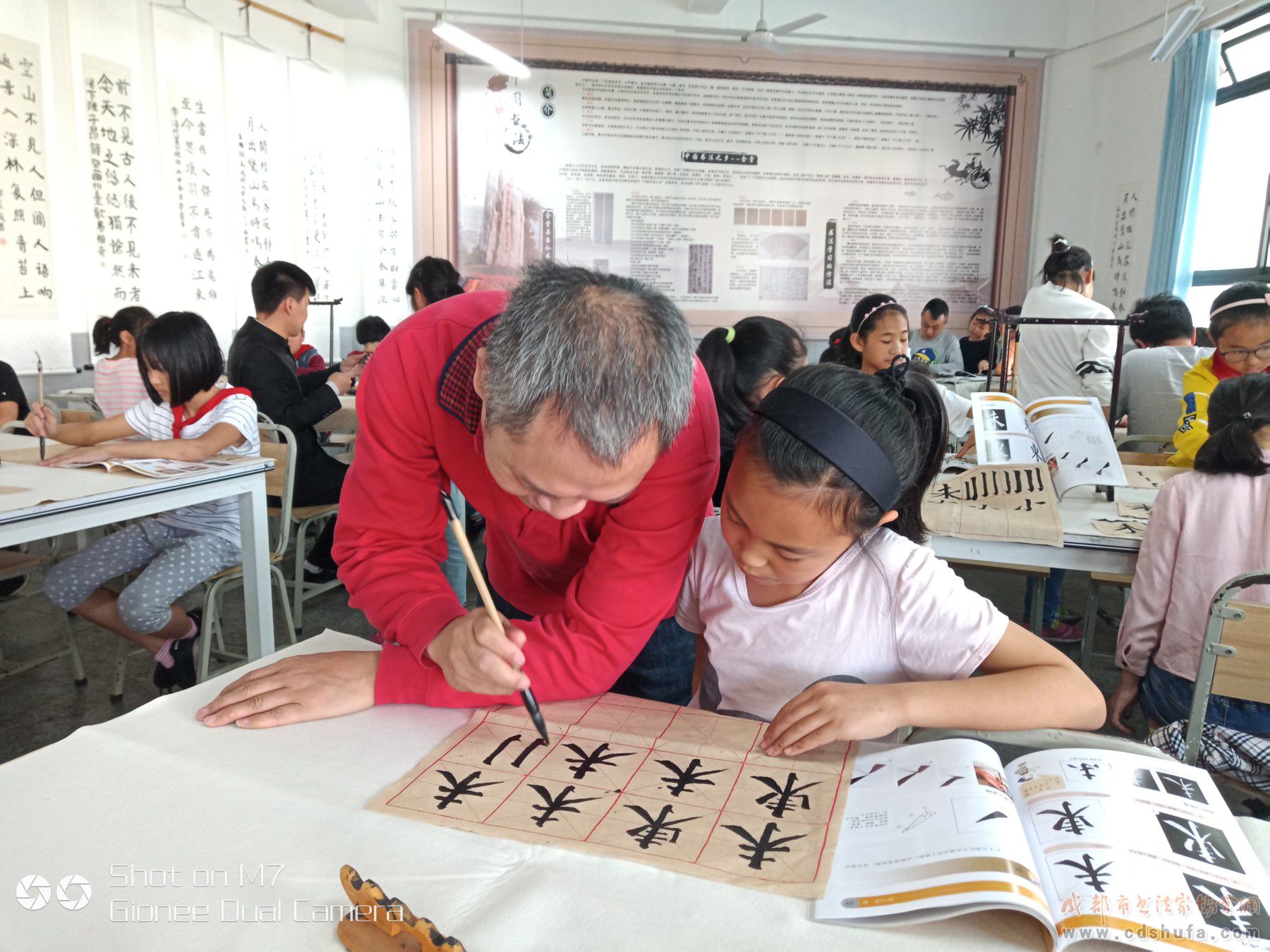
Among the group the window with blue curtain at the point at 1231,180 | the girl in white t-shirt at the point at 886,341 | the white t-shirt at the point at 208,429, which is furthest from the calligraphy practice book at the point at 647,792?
the window with blue curtain at the point at 1231,180

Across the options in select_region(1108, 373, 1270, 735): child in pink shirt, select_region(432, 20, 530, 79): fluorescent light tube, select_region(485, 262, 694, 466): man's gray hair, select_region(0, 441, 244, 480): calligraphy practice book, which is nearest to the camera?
select_region(485, 262, 694, 466): man's gray hair

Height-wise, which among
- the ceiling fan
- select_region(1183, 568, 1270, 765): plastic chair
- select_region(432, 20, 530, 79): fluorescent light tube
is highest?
the ceiling fan

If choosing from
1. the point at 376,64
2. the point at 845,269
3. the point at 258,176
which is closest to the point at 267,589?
the point at 258,176

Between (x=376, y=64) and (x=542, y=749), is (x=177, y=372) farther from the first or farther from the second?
(x=376, y=64)

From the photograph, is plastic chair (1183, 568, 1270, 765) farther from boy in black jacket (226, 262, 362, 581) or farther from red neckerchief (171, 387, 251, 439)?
boy in black jacket (226, 262, 362, 581)

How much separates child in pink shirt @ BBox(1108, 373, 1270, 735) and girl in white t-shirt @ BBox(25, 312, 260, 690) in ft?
7.07

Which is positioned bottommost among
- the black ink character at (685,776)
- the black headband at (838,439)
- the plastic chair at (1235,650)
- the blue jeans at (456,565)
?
the blue jeans at (456,565)

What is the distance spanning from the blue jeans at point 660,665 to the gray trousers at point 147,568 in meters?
1.17

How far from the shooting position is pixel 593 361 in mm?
655

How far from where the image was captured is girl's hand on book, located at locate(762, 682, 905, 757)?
0.78 meters

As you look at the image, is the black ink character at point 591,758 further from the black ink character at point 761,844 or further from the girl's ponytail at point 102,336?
the girl's ponytail at point 102,336

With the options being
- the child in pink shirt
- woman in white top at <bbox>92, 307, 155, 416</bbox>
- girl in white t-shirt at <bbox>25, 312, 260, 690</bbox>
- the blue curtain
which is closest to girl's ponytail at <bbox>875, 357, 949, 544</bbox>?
the child in pink shirt

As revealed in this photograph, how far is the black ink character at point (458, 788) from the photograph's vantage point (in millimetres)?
708

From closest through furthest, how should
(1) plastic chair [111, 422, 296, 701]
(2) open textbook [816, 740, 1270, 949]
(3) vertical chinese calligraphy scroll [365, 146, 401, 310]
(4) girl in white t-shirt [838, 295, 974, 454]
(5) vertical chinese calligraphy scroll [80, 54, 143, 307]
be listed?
(2) open textbook [816, 740, 1270, 949] < (1) plastic chair [111, 422, 296, 701] < (4) girl in white t-shirt [838, 295, 974, 454] < (5) vertical chinese calligraphy scroll [80, 54, 143, 307] < (3) vertical chinese calligraphy scroll [365, 146, 401, 310]
